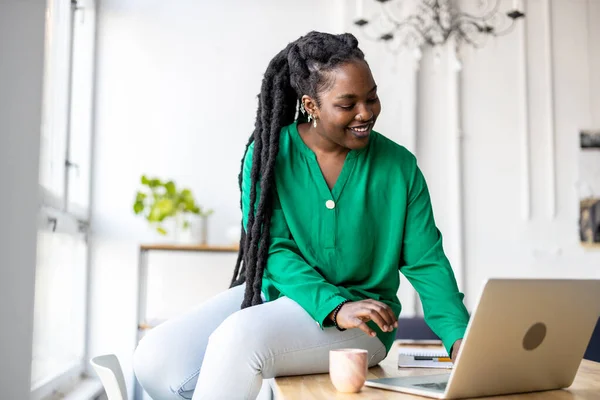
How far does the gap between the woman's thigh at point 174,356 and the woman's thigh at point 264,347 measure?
27cm

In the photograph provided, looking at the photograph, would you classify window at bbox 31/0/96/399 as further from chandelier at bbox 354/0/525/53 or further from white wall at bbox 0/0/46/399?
chandelier at bbox 354/0/525/53

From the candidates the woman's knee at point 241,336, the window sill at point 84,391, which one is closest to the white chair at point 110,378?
the woman's knee at point 241,336

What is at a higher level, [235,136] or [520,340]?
[235,136]

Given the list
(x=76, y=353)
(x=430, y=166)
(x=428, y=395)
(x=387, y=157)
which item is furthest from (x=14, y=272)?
(x=430, y=166)

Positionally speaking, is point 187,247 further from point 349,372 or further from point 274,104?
point 349,372

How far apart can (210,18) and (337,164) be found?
8.00 ft

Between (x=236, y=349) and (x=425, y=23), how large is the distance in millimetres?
2962

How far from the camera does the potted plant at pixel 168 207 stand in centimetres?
329

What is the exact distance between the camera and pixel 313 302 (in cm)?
134

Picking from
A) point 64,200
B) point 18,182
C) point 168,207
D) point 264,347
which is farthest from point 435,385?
point 168,207

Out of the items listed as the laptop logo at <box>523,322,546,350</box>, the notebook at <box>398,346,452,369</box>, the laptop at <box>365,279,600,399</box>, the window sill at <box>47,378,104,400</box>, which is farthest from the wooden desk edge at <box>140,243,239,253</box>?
the laptop logo at <box>523,322,546,350</box>

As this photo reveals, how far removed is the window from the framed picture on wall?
8.60 ft

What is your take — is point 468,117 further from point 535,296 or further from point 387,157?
point 535,296

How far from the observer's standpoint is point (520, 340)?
1.06 metres
